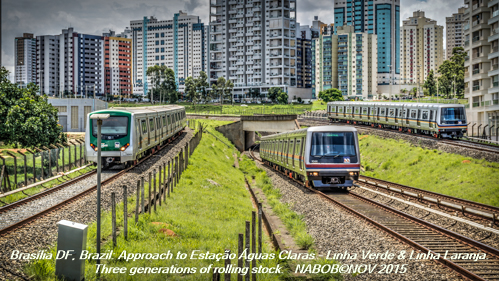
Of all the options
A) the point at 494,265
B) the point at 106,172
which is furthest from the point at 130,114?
the point at 494,265

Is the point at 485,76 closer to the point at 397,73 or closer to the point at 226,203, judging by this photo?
the point at 226,203

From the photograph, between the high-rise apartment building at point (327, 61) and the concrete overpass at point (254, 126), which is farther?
the high-rise apartment building at point (327, 61)

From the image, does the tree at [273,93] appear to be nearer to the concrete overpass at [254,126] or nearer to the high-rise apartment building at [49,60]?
the concrete overpass at [254,126]

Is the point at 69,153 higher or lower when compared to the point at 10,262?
higher

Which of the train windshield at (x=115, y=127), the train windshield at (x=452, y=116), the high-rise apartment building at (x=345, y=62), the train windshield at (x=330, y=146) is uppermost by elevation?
the high-rise apartment building at (x=345, y=62)

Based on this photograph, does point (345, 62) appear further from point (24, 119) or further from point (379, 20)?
point (24, 119)

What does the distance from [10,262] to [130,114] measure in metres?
15.0

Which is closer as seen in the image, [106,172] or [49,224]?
[49,224]

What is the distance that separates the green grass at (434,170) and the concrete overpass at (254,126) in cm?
1947

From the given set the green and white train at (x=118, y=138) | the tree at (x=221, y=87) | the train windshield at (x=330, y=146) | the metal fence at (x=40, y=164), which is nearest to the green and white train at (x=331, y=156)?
the train windshield at (x=330, y=146)

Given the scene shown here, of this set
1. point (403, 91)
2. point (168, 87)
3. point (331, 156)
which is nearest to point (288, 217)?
point (331, 156)

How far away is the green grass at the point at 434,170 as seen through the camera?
23.2 metres

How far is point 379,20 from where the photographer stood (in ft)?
617

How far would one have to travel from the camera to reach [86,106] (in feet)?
198
